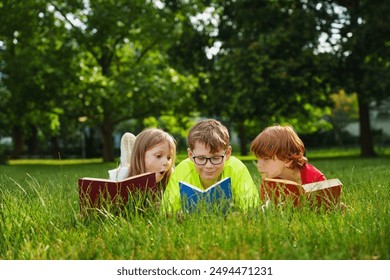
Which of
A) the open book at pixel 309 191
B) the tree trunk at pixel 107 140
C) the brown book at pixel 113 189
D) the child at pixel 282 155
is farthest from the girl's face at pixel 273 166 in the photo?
the tree trunk at pixel 107 140

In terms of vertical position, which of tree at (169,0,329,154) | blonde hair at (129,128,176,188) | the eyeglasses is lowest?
the eyeglasses

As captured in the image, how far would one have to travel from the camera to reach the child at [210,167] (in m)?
3.98

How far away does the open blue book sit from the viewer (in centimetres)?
359

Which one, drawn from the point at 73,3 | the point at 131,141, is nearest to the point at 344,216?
the point at 131,141

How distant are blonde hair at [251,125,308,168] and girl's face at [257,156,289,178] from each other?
1.5 inches

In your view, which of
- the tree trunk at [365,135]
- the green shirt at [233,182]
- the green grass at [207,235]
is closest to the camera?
the green grass at [207,235]

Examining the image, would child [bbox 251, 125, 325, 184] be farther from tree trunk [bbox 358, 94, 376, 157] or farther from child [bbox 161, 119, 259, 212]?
tree trunk [bbox 358, 94, 376, 157]

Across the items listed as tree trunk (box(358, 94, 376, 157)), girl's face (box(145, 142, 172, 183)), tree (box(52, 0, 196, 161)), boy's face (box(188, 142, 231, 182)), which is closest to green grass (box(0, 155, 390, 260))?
boy's face (box(188, 142, 231, 182))

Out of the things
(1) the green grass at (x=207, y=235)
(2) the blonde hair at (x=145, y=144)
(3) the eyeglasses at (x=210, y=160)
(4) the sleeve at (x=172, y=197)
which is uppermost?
(2) the blonde hair at (x=145, y=144)

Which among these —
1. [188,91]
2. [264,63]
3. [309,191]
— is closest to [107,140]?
[188,91]

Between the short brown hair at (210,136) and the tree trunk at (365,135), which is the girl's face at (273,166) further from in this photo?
the tree trunk at (365,135)
